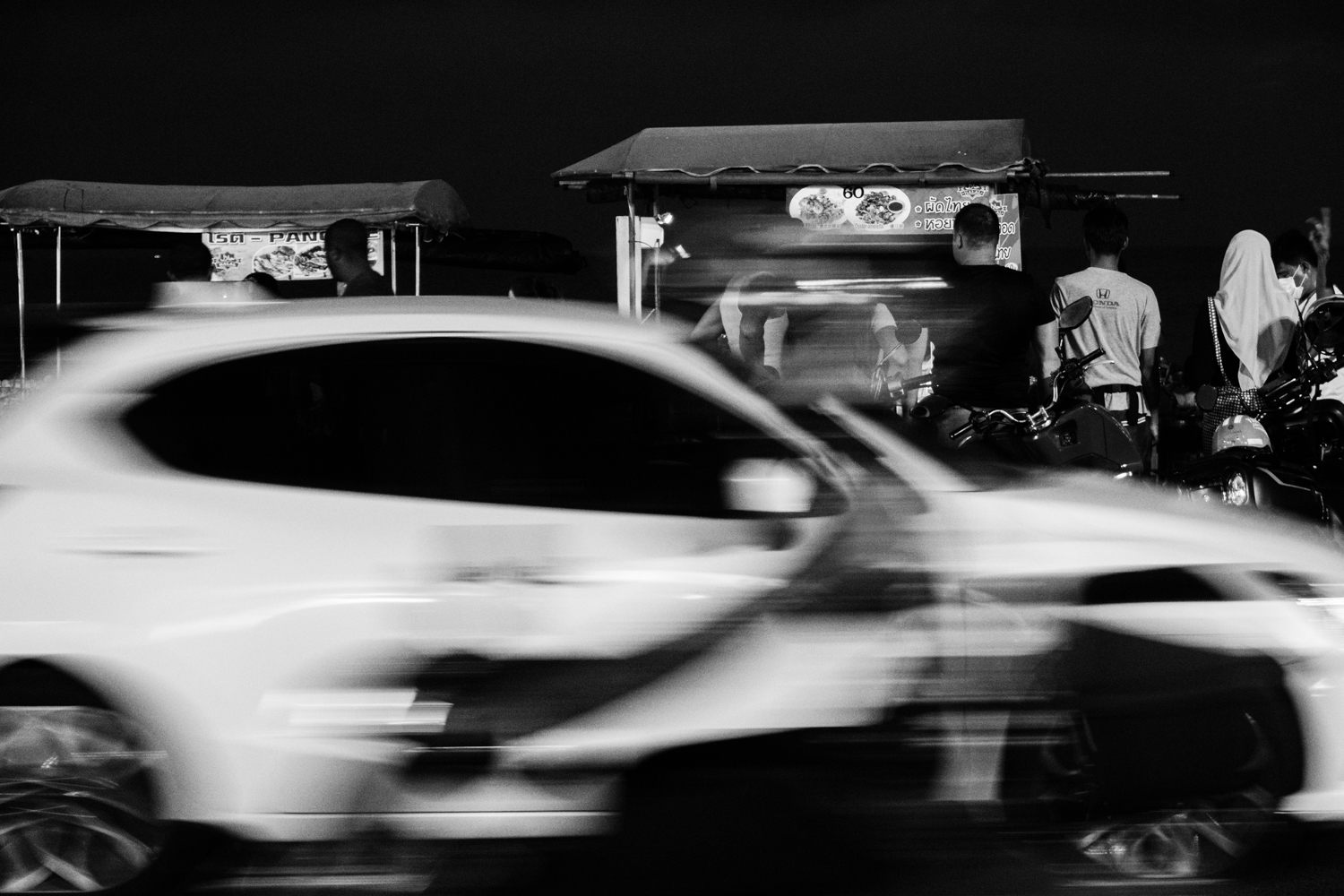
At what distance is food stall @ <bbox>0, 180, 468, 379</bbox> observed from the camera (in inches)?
527

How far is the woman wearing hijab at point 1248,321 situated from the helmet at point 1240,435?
0.77 feet

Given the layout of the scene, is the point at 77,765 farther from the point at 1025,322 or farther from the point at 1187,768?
the point at 1025,322

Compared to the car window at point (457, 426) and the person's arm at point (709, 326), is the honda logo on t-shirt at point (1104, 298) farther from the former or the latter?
the car window at point (457, 426)

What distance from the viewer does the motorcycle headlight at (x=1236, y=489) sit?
577 centimetres

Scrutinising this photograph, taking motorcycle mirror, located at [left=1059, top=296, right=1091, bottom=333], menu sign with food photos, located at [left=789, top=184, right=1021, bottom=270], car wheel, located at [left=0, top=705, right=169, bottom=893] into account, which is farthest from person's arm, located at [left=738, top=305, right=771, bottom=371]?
menu sign with food photos, located at [left=789, top=184, right=1021, bottom=270]

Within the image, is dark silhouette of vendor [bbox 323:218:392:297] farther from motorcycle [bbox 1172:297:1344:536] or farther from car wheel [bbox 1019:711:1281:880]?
car wheel [bbox 1019:711:1281:880]

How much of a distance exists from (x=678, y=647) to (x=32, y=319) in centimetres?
162

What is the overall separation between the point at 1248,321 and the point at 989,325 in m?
1.77

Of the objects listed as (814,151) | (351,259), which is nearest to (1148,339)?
(351,259)

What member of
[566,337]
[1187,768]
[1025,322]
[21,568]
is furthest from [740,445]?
[1025,322]

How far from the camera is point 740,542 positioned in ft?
9.74

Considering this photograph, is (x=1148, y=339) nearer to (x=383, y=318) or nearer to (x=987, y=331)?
(x=987, y=331)

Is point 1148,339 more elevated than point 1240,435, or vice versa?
point 1148,339

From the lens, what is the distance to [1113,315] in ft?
21.4
